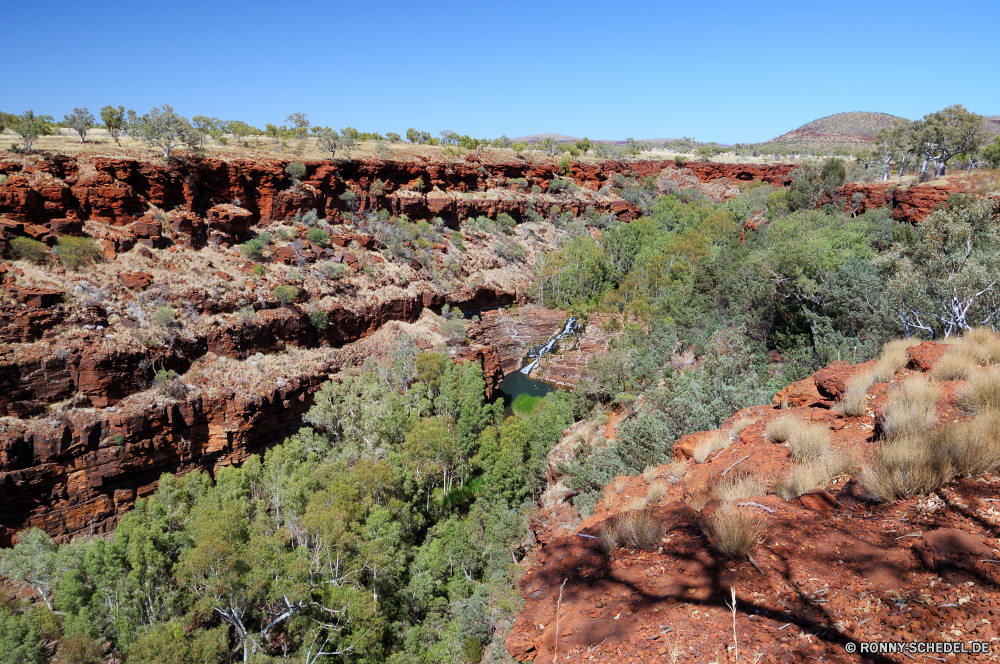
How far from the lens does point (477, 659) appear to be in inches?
492

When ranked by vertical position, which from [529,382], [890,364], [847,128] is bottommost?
[529,382]

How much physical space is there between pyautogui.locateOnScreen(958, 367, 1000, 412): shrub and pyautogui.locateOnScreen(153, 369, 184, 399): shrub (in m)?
27.8

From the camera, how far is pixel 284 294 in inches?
1204

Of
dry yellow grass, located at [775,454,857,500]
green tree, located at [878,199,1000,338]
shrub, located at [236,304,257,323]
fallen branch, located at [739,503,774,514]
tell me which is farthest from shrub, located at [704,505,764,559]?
shrub, located at [236,304,257,323]

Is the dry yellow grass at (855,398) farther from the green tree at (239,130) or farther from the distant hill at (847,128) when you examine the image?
the distant hill at (847,128)

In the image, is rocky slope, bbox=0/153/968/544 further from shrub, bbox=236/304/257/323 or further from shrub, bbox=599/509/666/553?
shrub, bbox=599/509/666/553

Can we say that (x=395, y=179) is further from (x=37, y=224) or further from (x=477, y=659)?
(x=477, y=659)

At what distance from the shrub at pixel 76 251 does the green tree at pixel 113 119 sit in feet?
45.1

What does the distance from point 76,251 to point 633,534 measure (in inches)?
1215

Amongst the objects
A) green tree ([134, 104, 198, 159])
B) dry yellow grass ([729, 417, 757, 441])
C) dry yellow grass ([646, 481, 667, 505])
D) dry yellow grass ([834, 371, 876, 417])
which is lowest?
dry yellow grass ([646, 481, 667, 505])

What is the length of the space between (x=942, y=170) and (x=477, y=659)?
149 feet

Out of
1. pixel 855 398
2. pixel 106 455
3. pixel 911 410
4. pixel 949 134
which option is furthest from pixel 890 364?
pixel 949 134

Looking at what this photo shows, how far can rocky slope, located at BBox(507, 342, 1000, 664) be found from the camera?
11.0ft

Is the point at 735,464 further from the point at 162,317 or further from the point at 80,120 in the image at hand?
the point at 80,120
